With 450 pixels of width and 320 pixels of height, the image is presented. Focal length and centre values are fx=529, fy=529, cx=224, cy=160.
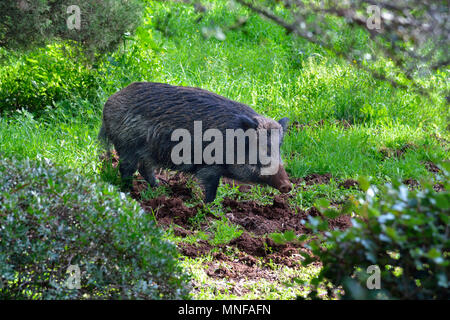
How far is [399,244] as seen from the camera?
105 inches

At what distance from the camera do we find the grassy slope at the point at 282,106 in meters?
6.19

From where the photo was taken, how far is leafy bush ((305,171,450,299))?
255cm

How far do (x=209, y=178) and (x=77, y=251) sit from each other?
2.44 meters

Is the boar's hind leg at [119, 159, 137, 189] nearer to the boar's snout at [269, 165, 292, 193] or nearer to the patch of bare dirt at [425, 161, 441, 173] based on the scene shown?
the boar's snout at [269, 165, 292, 193]

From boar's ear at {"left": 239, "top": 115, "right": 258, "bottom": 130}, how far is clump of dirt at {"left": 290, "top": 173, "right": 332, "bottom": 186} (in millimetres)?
Answer: 1268

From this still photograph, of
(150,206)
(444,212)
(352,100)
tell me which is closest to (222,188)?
(150,206)

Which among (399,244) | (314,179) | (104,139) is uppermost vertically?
(104,139)

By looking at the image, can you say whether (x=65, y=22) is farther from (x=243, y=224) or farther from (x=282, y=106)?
(x=243, y=224)

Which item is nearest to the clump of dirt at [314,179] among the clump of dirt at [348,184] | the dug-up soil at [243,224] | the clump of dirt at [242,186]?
the dug-up soil at [243,224]

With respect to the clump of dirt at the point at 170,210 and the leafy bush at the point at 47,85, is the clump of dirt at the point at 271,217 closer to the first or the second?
the clump of dirt at the point at 170,210

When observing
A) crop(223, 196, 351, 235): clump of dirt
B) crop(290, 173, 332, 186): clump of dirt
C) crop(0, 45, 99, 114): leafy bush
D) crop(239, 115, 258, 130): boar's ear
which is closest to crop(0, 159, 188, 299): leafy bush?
crop(223, 196, 351, 235): clump of dirt

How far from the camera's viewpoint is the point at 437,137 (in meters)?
7.41

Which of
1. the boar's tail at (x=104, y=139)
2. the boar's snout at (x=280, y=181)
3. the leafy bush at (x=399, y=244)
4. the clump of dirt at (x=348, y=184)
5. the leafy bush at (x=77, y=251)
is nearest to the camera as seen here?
the leafy bush at (x=399, y=244)

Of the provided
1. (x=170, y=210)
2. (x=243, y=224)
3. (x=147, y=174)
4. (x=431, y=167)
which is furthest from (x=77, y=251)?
(x=431, y=167)
